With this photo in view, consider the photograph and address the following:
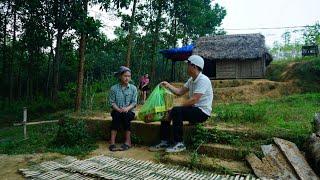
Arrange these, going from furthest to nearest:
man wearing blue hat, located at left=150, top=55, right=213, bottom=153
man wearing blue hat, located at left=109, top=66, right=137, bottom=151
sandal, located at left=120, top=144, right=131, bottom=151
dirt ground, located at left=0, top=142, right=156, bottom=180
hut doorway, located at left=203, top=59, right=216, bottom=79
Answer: hut doorway, located at left=203, top=59, right=216, bottom=79 → man wearing blue hat, located at left=109, top=66, right=137, bottom=151 → sandal, located at left=120, top=144, right=131, bottom=151 → man wearing blue hat, located at left=150, top=55, right=213, bottom=153 → dirt ground, located at left=0, top=142, right=156, bottom=180

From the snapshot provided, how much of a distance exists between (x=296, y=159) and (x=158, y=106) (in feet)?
7.23

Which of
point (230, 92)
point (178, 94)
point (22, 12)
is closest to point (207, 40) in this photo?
point (230, 92)

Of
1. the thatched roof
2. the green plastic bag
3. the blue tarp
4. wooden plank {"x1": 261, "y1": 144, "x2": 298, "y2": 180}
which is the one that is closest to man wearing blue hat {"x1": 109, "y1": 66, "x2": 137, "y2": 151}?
the green plastic bag

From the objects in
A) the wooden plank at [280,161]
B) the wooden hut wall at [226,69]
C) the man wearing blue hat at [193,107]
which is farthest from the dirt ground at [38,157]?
the wooden hut wall at [226,69]

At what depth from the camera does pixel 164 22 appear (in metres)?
23.7

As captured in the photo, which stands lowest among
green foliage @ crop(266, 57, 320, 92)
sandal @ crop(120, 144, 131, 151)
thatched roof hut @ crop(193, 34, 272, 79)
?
sandal @ crop(120, 144, 131, 151)

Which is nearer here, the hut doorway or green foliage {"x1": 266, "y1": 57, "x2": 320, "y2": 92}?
green foliage {"x1": 266, "y1": 57, "x2": 320, "y2": 92}

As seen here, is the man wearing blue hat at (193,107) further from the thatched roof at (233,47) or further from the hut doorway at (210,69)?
the hut doorway at (210,69)

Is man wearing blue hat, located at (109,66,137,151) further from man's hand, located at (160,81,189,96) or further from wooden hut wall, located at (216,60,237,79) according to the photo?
wooden hut wall, located at (216,60,237,79)

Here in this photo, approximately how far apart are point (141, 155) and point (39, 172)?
162 cm

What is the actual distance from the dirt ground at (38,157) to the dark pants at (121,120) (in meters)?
0.40

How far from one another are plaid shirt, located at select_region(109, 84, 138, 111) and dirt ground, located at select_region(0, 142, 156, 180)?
808mm

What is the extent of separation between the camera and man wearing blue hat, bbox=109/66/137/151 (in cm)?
587

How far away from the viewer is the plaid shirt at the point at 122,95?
6039 millimetres
